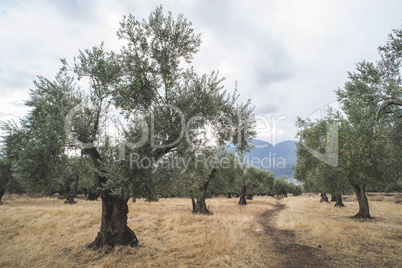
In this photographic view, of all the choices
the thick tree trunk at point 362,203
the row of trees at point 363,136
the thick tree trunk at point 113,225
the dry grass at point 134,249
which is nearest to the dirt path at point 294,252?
the dry grass at point 134,249

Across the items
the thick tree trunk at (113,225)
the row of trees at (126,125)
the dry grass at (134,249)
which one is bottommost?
the dry grass at (134,249)

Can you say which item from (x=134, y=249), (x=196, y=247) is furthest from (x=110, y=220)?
(x=196, y=247)

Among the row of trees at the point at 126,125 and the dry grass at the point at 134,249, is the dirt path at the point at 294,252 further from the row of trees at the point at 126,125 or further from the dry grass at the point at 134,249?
the row of trees at the point at 126,125

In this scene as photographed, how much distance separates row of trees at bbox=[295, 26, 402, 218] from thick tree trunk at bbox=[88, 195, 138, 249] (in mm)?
13470

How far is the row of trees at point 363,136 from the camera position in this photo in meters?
10.2

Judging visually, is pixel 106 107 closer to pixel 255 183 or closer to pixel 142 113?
pixel 142 113

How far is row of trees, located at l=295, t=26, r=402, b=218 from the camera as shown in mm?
10219

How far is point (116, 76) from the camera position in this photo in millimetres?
11852

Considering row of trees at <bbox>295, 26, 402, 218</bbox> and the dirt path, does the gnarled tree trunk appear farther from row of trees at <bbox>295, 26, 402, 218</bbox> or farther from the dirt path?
row of trees at <bbox>295, 26, 402, 218</bbox>

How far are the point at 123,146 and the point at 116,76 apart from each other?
489 centimetres

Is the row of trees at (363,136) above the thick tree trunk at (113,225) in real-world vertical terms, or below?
above

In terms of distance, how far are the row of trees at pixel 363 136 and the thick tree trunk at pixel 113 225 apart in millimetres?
13470

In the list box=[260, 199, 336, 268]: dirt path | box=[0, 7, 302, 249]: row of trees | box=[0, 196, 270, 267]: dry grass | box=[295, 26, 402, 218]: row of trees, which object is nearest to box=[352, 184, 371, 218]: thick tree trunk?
box=[295, 26, 402, 218]: row of trees

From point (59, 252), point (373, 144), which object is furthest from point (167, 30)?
point (59, 252)
